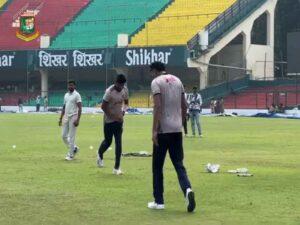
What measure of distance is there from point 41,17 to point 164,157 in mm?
59371

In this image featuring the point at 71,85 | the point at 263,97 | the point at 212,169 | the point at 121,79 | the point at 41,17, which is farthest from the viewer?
the point at 41,17

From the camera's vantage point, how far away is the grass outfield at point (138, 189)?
9.19m

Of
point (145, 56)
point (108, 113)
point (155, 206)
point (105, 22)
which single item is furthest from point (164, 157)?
point (105, 22)

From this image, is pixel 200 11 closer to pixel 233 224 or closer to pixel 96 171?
pixel 96 171

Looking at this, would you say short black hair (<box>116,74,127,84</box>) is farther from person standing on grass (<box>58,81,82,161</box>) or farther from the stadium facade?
the stadium facade

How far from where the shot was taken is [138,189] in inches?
457

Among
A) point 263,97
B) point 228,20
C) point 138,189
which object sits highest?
point 228,20

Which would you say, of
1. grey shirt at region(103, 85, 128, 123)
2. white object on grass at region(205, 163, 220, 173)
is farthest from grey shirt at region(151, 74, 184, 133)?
white object on grass at region(205, 163, 220, 173)

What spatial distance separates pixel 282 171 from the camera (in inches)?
552

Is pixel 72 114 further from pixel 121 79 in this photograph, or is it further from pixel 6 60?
pixel 6 60

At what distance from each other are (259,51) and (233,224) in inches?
1935

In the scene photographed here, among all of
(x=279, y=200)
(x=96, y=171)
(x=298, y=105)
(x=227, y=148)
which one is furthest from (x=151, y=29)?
(x=279, y=200)

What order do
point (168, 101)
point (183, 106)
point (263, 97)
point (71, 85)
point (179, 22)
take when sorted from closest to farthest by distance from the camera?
point (168, 101) < point (183, 106) < point (71, 85) < point (263, 97) < point (179, 22)

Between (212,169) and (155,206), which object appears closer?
(155,206)
